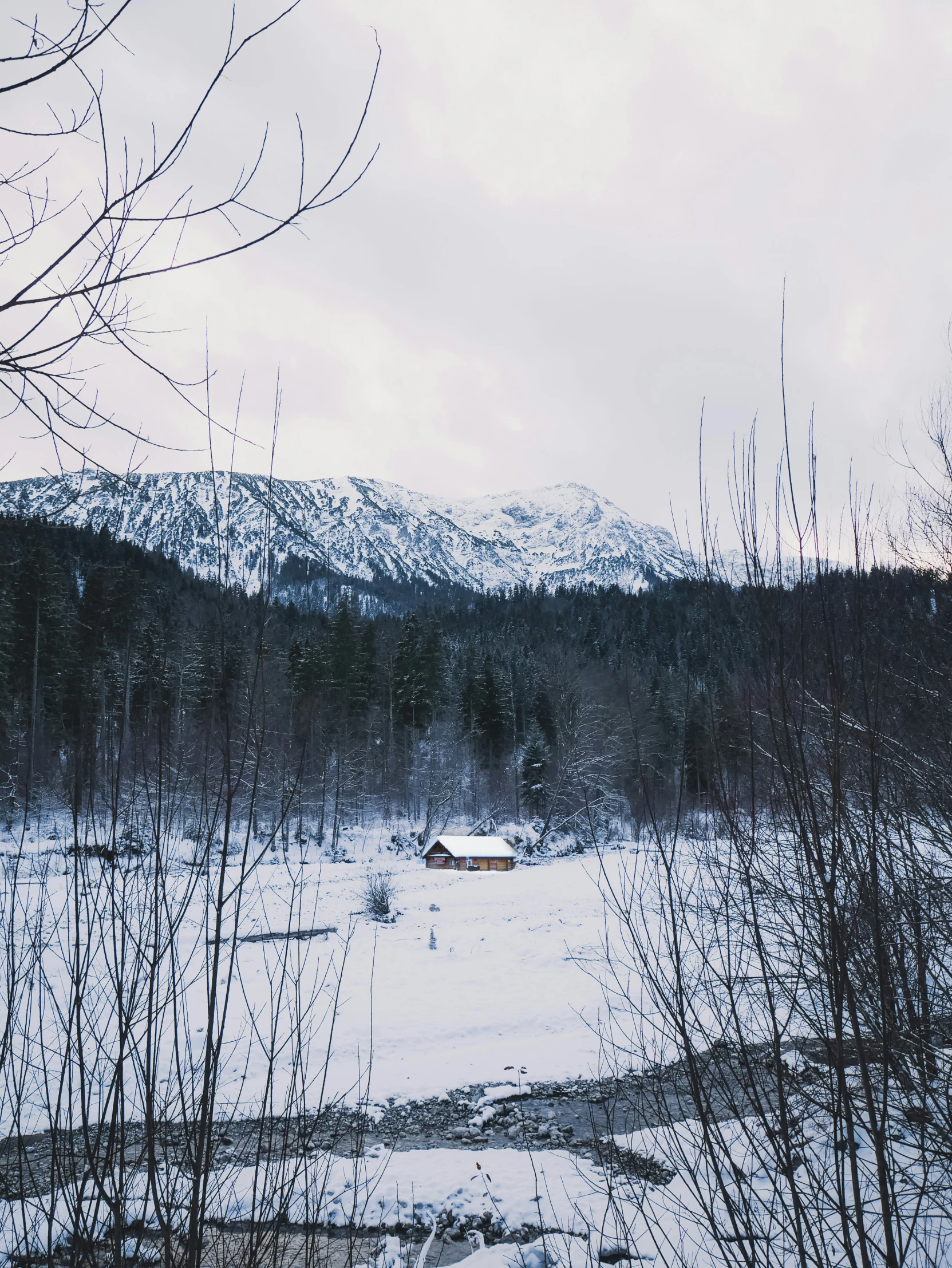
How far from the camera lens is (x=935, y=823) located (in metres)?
6.74

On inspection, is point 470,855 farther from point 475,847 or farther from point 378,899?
point 378,899

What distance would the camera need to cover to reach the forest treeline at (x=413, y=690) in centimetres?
254

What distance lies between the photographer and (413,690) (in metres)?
40.2

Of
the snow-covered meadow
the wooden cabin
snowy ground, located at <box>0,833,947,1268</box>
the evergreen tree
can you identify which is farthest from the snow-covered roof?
the evergreen tree

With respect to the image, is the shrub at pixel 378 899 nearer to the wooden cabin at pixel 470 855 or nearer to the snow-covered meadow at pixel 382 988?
the snow-covered meadow at pixel 382 988

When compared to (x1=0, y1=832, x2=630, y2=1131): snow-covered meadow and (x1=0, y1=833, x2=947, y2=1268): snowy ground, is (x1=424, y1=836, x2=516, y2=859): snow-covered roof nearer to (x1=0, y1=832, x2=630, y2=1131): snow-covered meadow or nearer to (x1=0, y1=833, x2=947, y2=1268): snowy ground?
(x1=0, y1=833, x2=947, y2=1268): snowy ground

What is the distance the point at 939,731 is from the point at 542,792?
31.3 meters

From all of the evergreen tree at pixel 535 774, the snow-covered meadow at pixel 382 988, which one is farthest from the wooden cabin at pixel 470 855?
the evergreen tree at pixel 535 774

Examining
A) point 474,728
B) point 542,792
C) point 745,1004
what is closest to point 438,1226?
point 745,1004

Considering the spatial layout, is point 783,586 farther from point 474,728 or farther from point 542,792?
point 474,728

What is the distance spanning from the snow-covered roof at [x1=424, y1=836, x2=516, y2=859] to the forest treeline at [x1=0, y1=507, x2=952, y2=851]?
9.09 ft

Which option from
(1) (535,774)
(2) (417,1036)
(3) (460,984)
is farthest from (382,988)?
(1) (535,774)

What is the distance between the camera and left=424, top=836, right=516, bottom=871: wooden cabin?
2839 cm

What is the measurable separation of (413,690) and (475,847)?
1325 centimetres
